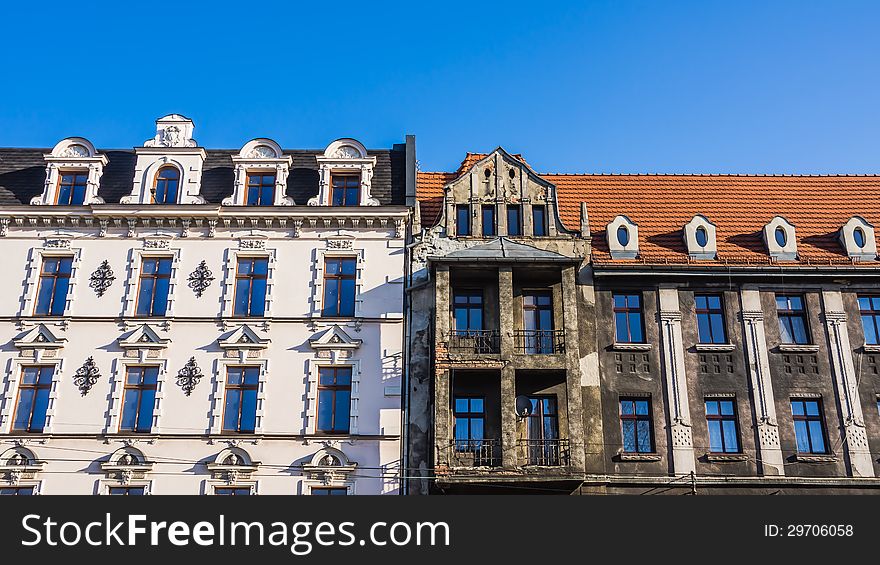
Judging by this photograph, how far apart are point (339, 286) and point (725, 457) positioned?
11795 mm

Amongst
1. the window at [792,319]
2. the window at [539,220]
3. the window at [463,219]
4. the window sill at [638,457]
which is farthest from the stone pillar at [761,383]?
the window at [463,219]

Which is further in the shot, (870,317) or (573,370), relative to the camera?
(870,317)

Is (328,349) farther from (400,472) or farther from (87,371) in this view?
(87,371)

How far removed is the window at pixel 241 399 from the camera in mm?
27516

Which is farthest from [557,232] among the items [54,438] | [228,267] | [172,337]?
[54,438]

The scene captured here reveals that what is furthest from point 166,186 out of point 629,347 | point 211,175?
point 629,347

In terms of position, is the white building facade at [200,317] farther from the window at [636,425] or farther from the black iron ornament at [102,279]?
the window at [636,425]

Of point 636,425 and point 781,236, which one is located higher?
point 781,236

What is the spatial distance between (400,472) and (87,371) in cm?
921

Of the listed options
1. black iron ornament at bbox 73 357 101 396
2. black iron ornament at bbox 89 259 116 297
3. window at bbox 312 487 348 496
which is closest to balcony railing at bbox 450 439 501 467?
window at bbox 312 487 348 496

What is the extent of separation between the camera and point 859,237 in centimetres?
3023

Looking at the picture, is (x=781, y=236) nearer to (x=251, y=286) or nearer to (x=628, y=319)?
(x=628, y=319)
